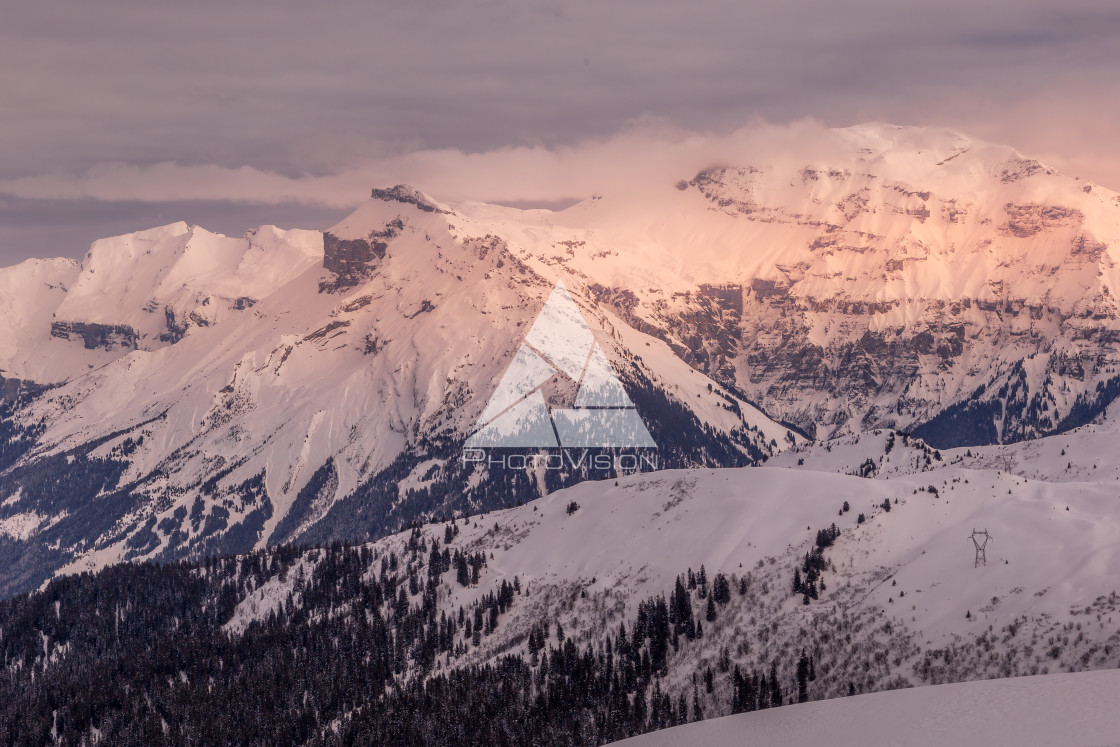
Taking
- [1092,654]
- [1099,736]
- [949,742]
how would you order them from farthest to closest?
[1092,654] < [949,742] < [1099,736]

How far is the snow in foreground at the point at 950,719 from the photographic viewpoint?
108m

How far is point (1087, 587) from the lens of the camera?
18462cm

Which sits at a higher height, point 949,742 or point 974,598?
point 949,742

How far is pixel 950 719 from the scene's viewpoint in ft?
389

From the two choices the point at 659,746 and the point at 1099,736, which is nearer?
the point at 1099,736

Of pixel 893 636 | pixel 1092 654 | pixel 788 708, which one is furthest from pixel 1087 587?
pixel 788 708

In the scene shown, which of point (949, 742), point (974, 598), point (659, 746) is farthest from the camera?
point (974, 598)

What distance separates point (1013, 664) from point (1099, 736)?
7729 cm

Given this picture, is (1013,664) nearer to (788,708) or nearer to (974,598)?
(974,598)

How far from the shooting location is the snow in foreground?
10762cm

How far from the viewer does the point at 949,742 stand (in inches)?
4321

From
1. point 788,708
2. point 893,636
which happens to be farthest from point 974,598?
point 788,708

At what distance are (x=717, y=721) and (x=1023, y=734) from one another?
56472 mm

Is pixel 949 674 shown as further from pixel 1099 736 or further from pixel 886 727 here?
pixel 1099 736
